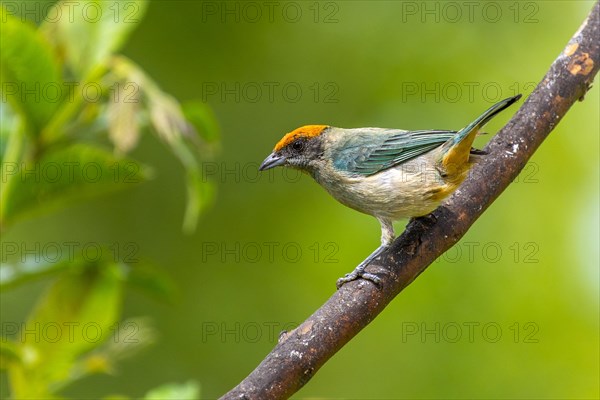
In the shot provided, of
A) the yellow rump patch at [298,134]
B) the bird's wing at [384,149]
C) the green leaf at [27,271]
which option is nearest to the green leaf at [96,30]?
the green leaf at [27,271]

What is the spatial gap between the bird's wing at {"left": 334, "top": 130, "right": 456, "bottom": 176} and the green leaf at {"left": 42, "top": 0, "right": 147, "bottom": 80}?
1.41m

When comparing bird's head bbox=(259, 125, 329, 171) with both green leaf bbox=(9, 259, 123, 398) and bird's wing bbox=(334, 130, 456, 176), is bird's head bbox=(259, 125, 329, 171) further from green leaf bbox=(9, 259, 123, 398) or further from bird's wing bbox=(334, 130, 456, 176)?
green leaf bbox=(9, 259, 123, 398)

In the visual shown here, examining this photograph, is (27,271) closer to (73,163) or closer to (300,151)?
(73,163)

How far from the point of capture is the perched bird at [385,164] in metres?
3.21

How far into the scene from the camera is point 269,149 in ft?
18.8

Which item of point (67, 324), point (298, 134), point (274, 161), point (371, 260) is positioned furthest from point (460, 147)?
point (67, 324)

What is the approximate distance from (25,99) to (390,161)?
182 centimetres

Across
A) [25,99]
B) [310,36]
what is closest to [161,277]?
[25,99]

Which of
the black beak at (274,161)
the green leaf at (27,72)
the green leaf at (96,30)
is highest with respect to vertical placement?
the black beak at (274,161)

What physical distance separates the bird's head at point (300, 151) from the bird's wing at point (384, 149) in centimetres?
12

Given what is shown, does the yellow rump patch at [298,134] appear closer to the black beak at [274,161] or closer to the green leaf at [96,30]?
the black beak at [274,161]

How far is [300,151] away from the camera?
146 inches

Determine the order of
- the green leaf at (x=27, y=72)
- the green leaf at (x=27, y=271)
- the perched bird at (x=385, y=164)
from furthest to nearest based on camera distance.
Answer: the perched bird at (x=385, y=164)
the green leaf at (x=27, y=271)
the green leaf at (x=27, y=72)

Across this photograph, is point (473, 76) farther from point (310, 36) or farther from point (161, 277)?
point (161, 277)
